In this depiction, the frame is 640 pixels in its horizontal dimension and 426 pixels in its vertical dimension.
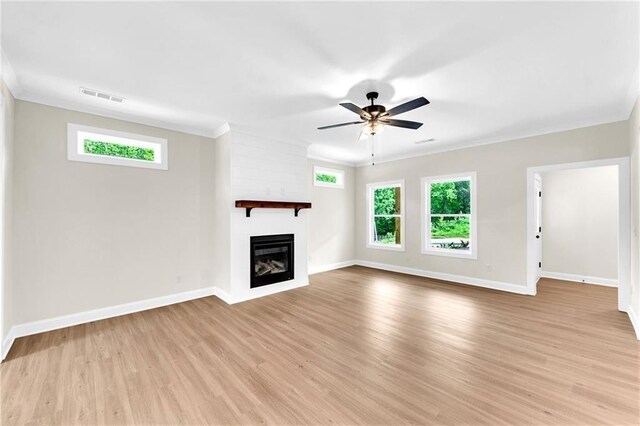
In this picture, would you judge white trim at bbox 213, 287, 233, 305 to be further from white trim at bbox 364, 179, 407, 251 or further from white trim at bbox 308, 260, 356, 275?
white trim at bbox 364, 179, 407, 251

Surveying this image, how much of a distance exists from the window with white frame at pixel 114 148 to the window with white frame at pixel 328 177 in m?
3.20

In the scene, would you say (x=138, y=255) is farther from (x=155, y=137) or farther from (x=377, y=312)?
(x=377, y=312)

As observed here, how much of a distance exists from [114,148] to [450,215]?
19.7 ft

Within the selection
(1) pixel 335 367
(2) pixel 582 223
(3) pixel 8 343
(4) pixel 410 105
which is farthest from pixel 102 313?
(2) pixel 582 223

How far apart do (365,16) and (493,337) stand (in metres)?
3.40

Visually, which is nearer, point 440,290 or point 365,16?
point 365,16

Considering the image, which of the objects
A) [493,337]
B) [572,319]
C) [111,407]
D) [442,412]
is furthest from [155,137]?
[572,319]

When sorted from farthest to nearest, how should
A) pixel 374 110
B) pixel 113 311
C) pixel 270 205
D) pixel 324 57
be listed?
pixel 270 205 → pixel 113 311 → pixel 374 110 → pixel 324 57

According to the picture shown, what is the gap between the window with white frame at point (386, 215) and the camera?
6532 mm

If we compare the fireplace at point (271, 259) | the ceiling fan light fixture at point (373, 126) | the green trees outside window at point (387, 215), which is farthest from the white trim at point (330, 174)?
the ceiling fan light fixture at point (373, 126)

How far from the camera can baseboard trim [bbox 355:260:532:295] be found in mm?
4800

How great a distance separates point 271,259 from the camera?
4883 mm

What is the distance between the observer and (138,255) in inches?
156

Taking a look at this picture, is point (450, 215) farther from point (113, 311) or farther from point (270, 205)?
point (113, 311)
